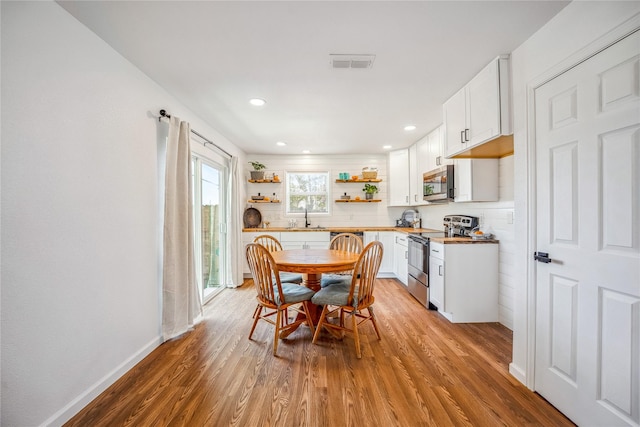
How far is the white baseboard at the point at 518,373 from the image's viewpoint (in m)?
1.82

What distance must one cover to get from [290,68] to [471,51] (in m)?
1.36

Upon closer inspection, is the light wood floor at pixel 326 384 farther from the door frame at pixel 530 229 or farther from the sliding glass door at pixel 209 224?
the sliding glass door at pixel 209 224

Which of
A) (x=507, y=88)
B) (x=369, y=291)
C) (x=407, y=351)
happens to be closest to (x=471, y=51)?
(x=507, y=88)

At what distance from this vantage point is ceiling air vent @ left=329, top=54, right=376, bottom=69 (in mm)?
1957

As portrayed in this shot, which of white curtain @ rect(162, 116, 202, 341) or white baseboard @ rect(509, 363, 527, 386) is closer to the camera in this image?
white baseboard @ rect(509, 363, 527, 386)

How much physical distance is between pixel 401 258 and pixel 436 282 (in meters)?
1.27

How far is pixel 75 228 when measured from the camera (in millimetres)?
1585

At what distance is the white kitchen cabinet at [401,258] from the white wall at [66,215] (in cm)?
337

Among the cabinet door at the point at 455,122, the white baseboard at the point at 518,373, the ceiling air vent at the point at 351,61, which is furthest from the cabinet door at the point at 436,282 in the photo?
the ceiling air vent at the point at 351,61

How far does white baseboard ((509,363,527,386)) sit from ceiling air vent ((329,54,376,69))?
2.50m

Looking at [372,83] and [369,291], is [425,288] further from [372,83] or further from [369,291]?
[372,83]

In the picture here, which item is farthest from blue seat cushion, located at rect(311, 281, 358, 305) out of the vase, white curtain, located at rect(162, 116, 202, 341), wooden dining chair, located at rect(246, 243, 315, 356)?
the vase

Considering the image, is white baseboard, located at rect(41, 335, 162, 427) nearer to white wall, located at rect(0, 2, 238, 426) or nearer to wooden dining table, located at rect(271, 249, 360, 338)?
white wall, located at rect(0, 2, 238, 426)

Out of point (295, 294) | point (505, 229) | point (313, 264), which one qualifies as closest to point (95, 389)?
point (295, 294)
